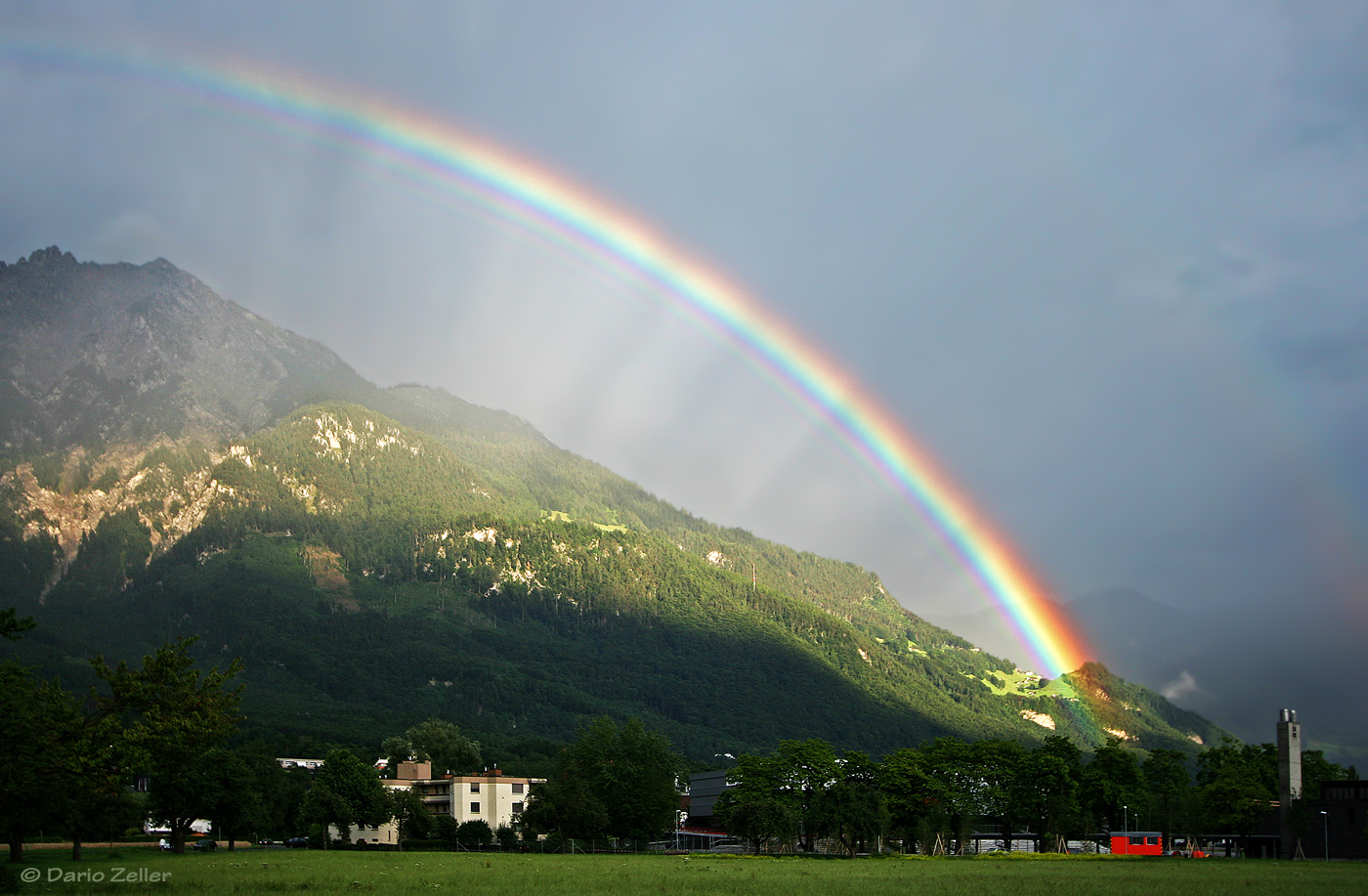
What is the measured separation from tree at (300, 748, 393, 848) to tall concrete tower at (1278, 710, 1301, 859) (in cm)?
9497

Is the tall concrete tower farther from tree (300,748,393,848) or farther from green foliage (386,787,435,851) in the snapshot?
tree (300,748,393,848)

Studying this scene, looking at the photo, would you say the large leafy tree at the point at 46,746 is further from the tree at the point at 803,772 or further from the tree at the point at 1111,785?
the tree at the point at 1111,785

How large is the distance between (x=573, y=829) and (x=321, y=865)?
4382 cm

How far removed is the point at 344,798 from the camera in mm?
112625

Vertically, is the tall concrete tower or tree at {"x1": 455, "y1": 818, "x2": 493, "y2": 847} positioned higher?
the tall concrete tower

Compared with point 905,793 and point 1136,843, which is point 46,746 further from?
point 1136,843

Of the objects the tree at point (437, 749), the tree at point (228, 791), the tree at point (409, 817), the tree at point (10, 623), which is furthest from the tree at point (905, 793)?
the tree at point (437, 749)

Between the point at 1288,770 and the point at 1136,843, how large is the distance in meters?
21.5

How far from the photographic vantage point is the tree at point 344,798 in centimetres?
11050

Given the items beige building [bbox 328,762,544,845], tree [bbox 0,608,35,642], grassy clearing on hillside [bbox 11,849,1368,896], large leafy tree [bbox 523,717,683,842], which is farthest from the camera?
beige building [bbox 328,762,544,845]

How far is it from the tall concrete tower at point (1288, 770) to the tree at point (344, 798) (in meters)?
95.0

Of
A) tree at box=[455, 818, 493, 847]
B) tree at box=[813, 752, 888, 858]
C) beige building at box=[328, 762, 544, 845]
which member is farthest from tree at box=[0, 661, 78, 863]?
beige building at box=[328, 762, 544, 845]

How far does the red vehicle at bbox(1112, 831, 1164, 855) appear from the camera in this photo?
103 meters

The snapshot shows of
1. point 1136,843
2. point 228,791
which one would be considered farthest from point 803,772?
point 228,791
